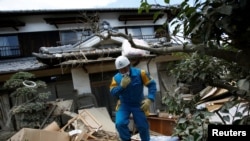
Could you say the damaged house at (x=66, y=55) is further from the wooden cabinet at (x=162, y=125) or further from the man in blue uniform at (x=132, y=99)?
the wooden cabinet at (x=162, y=125)

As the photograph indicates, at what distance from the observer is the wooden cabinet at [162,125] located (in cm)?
676

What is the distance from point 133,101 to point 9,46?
8.29m

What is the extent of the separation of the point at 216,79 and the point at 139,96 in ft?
9.12

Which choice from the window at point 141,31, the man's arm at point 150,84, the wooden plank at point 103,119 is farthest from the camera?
the window at point 141,31

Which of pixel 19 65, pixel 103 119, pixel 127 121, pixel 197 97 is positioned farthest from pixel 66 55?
pixel 197 97

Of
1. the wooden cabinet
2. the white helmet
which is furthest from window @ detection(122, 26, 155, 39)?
the white helmet

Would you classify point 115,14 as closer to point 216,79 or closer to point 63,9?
point 63,9

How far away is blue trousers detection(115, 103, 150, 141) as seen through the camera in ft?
16.0

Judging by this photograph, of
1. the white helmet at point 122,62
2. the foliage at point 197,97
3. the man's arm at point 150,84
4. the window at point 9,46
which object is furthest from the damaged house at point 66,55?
the foliage at point 197,97

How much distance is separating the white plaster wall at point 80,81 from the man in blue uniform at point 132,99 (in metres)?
4.53

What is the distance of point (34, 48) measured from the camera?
1184cm

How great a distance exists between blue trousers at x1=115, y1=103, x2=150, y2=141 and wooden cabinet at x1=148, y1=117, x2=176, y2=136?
5.81ft

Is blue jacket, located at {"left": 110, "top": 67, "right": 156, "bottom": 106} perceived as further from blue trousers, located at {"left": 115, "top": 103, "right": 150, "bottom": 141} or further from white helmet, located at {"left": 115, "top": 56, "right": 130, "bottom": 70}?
white helmet, located at {"left": 115, "top": 56, "right": 130, "bottom": 70}

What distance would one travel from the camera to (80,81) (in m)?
9.47
